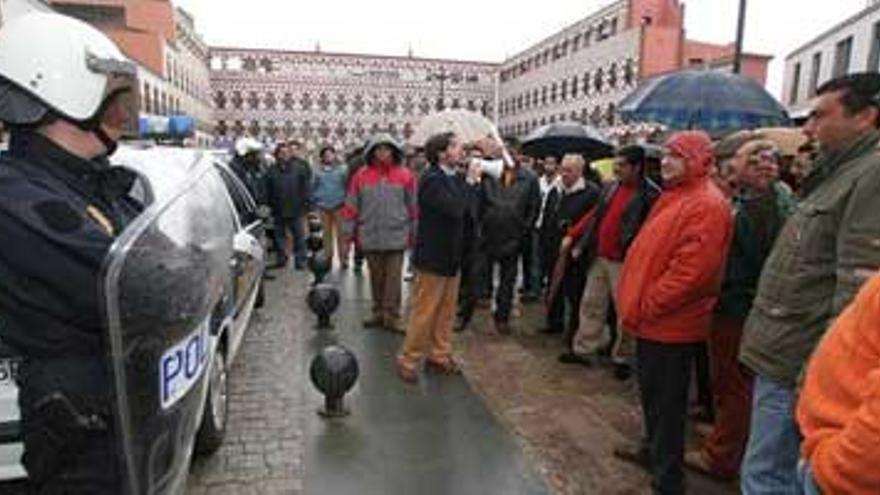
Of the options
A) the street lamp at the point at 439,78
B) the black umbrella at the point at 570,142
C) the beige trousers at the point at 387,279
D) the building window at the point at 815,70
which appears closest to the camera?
the beige trousers at the point at 387,279

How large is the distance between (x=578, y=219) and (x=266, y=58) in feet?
173

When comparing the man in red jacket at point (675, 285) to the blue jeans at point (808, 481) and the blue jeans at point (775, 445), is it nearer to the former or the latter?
the blue jeans at point (775, 445)

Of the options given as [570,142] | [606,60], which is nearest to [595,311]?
[570,142]

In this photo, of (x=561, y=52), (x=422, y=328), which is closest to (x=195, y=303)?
(x=422, y=328)

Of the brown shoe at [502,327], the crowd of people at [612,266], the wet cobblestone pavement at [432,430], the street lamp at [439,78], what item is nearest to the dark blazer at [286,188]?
the crowd of people at [612,266]

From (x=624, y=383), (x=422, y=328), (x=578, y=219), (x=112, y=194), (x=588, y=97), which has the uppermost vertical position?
(x=588, y=97)

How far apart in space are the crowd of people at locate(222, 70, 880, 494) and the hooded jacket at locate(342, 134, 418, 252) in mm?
21

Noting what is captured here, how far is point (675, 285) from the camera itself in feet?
13.1

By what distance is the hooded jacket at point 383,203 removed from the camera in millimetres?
8125

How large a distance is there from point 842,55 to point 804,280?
29630 mm

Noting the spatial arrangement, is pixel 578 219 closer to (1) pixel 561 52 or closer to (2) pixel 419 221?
(2) pixel 419 221

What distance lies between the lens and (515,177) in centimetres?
866

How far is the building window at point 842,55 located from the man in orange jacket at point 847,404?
2989cm

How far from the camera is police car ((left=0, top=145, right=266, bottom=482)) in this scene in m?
2.30
